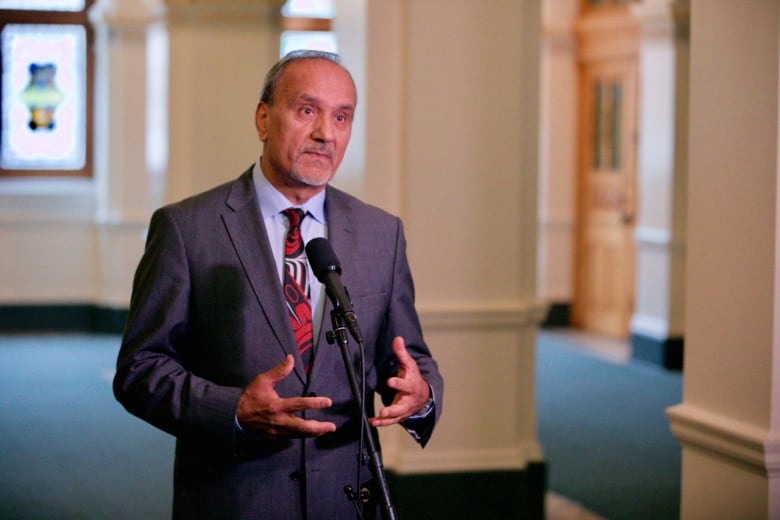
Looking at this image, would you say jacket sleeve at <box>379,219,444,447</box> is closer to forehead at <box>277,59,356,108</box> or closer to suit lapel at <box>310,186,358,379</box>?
suit lapel at <box>310,186,358,379</box>

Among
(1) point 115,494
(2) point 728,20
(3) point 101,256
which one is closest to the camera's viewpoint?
(2) point 728,20

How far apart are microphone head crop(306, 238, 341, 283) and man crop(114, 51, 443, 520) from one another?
0.22 m

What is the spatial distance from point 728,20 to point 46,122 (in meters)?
→ 10.7

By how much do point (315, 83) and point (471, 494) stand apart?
3261 mm

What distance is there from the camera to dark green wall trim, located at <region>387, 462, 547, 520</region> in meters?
5.54

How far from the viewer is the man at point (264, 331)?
269 cm

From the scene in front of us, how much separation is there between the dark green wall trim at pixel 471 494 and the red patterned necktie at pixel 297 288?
9.29ft

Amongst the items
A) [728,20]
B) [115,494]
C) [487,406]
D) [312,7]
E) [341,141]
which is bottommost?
[115,494]

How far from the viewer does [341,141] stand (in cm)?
274

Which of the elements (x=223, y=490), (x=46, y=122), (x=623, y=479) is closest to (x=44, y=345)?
(x=46, y=122)

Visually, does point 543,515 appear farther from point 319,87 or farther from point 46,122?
point 46,122

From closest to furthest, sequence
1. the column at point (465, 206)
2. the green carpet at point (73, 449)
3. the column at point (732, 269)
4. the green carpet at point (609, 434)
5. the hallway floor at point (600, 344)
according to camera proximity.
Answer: the column at point (732, 269) → the column at point (465, 206) → the green carpet at point (73, 449) → the green carpet at point (609, 434) → the hallway floor at point (600, 344)

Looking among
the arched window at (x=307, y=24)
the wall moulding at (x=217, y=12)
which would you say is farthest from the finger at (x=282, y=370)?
the arched window at (x=307, y=24)

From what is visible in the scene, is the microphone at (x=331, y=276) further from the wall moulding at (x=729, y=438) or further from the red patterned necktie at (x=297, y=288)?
the wall moulding at (x=729, y=438)
